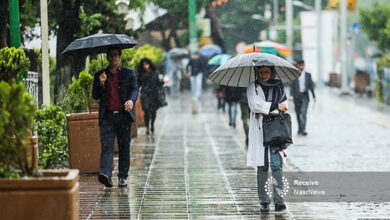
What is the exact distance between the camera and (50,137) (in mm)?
11961

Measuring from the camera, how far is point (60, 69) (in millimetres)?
16609

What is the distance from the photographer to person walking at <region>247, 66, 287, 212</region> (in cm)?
954

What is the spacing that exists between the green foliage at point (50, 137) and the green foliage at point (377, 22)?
26275mm

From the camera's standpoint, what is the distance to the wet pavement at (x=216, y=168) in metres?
9.55

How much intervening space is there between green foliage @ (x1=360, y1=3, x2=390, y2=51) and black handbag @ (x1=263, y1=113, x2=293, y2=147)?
2785cm

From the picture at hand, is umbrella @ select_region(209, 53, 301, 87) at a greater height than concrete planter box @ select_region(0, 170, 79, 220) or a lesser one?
greater

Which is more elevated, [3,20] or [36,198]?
[3,20]

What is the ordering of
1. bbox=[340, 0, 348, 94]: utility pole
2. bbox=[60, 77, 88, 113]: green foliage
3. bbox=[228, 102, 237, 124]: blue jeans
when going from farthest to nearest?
1. bbox=[340, 0, 348, 94]: utility pole
2. bbox=[228, 102, 237, 124]: blue jeans
3. bbox=[60, 77, 88, 113]: green foliage

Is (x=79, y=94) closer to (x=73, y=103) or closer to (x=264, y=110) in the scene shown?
(x=73, y=103)

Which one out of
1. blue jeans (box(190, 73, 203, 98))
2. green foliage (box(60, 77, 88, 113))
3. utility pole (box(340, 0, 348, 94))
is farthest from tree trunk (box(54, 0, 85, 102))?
utility pole (box(340, 0, 348, 94))

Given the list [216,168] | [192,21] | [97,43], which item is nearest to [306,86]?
[216,168]

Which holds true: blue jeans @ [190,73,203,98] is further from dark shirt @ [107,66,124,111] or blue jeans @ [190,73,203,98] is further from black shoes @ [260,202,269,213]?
black shoes @ [260,202,269,213]

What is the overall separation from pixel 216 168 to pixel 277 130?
14.4 feet

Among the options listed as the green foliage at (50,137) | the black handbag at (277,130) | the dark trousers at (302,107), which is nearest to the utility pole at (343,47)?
the dark trousers at (302,107)
